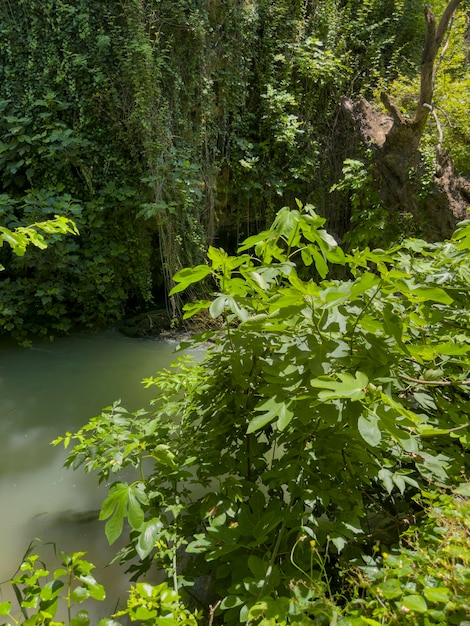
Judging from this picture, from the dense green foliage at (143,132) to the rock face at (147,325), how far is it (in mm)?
204

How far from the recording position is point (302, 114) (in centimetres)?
568

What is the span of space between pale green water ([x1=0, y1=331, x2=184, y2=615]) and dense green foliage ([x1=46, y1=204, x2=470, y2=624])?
0.85 meters

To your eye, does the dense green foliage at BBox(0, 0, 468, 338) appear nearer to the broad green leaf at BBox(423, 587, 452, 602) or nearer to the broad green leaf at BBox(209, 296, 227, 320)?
the broad green leaf at BBox(209, 296, 227, 320)

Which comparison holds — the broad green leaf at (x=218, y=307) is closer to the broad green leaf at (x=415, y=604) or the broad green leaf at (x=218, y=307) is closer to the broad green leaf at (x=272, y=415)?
the broad green leaf at (x=272, y=415)

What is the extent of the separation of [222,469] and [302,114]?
5710mm

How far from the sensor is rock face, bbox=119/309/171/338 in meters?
4.77

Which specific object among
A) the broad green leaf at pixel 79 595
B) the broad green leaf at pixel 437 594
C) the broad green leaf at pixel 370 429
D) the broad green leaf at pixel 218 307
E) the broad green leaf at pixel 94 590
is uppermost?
the broad green leaf at pixel 218 307

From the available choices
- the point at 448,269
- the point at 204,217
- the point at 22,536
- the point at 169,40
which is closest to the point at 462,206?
the point at 204,217

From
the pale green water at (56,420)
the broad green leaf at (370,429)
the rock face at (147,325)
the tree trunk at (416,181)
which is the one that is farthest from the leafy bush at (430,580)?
the rock face at (147,325)

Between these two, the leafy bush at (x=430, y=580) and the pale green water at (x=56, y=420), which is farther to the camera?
the pale green water at (x=56, y=420)

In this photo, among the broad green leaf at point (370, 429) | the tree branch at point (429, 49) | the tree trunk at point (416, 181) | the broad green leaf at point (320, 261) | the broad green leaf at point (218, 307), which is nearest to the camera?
Result: the broad green leaf at point (370, 429)

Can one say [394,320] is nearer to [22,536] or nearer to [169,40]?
[22,536]

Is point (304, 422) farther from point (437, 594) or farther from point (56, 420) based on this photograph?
point (56, 420)

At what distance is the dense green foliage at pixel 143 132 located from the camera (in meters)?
4.26
